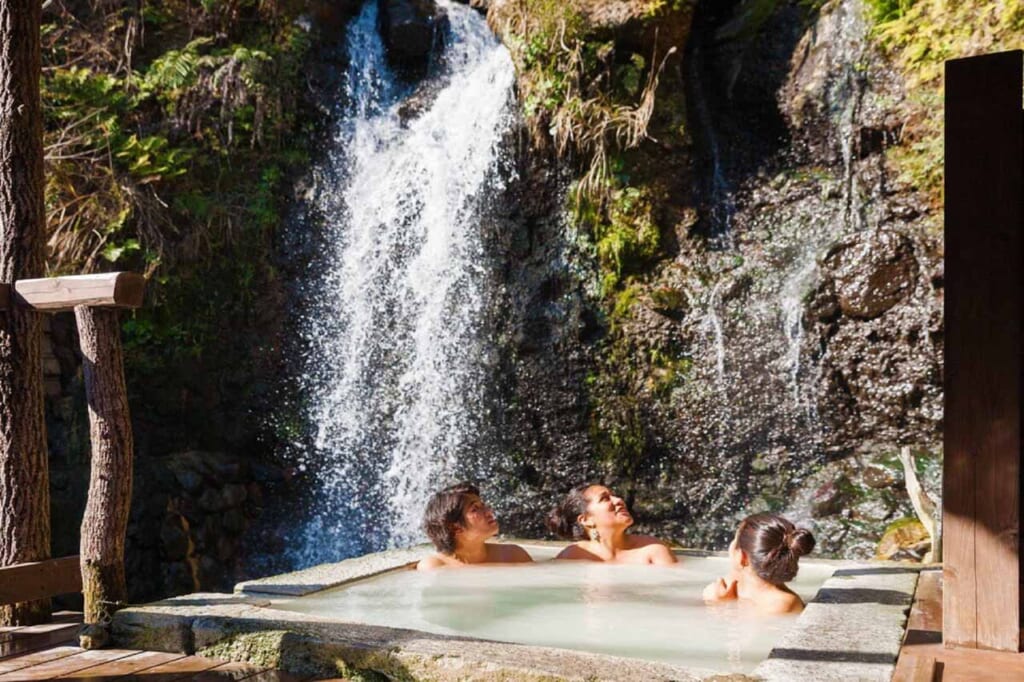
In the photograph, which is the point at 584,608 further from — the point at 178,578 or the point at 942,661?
the point at 178,578

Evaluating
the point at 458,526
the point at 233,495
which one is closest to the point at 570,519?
the point at 458,526

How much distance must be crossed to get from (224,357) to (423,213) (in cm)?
269

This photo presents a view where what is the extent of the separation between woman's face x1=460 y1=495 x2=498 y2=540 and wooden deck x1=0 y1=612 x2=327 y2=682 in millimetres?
1924

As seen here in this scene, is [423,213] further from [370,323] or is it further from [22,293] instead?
[22,293]

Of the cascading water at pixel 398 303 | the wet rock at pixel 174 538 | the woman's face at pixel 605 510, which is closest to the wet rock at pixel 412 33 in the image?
the cascading water at pixel 398 303

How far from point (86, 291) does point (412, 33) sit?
768cm

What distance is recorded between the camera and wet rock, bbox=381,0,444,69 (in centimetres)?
1133

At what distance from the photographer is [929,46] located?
8.67m

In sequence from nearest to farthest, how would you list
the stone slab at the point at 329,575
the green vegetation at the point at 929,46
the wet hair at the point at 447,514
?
the stone slab at the point at 329,575 < the wet hair at the point at 447,514 < the green vegetation at the point at 929,46

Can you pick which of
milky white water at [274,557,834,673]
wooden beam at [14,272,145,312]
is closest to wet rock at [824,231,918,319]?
milky white water at [274,557,834,673]

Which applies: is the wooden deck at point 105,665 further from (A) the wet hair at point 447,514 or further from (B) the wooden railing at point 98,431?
(A) the wet hair at point 447,514

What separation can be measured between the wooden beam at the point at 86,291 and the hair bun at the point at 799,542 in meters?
3.21

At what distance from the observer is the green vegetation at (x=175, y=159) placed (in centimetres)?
980

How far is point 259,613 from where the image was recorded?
391 centimetres
